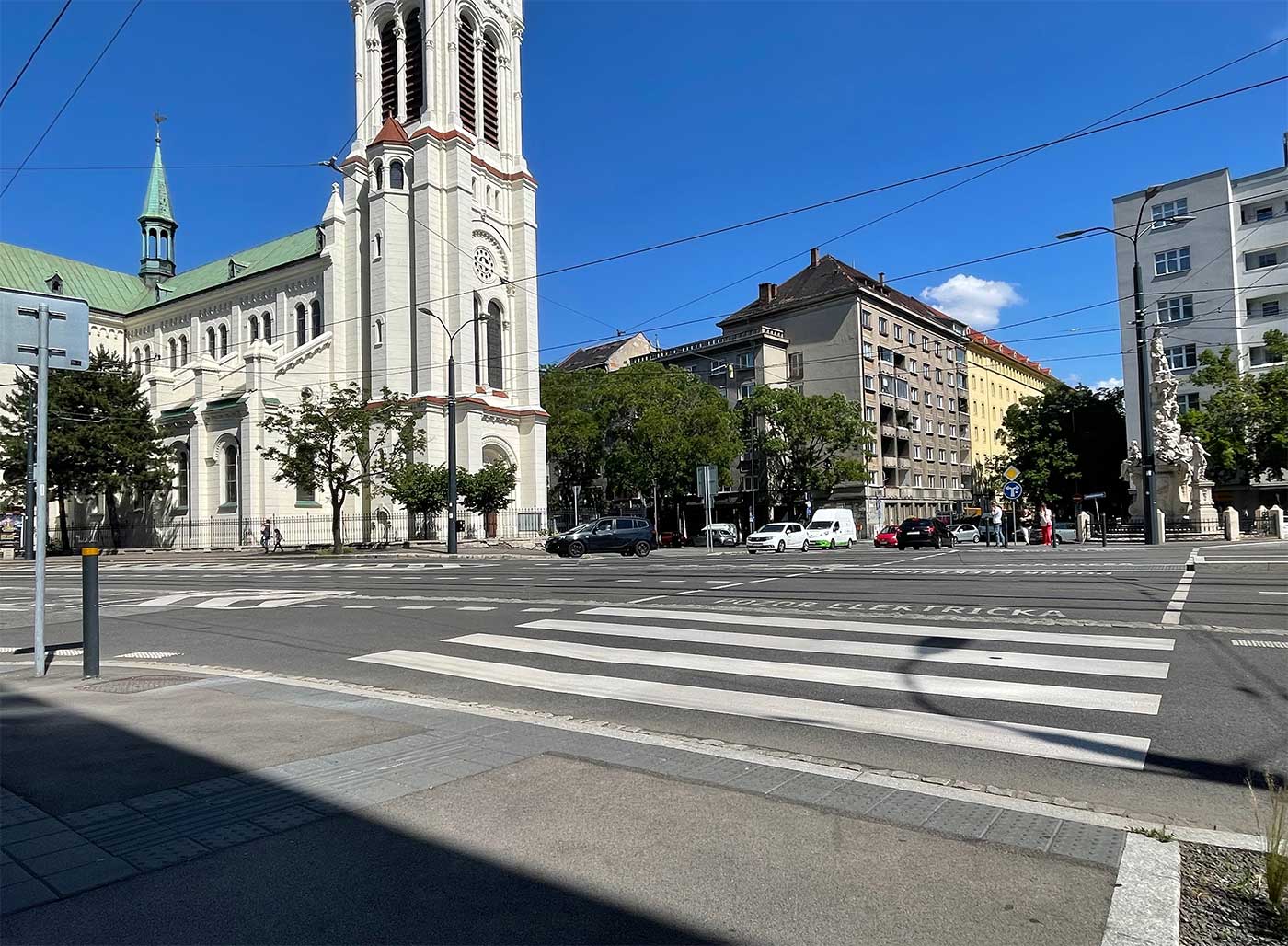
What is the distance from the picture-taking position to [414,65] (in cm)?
4916

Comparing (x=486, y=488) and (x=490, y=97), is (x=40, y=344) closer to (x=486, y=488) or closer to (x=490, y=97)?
(x=486, y=488)

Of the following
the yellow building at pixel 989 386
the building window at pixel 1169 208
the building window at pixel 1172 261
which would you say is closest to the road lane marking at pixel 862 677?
the building window at pixel 1169 208

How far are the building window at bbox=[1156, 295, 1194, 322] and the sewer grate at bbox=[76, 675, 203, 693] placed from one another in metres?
63.0

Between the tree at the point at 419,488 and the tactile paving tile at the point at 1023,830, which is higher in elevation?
the tree at the point at 419,488

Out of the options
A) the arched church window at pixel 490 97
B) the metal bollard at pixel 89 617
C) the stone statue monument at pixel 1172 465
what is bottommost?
the metal bollard at pixel 89 617

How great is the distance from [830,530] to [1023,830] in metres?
37.8

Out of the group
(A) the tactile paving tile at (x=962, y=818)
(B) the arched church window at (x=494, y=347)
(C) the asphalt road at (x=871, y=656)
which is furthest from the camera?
(B) the arched church window at (x=494, y=347)

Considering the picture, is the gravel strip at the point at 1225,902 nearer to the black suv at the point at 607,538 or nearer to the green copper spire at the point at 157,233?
the black suv at the point at 607,538

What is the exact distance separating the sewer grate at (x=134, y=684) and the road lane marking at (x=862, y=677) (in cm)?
310

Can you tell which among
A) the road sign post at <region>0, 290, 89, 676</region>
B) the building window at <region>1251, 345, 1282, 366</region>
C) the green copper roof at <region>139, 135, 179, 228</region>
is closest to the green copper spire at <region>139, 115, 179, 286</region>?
the green copper roof at <region>139, 135, 179, 228</region>

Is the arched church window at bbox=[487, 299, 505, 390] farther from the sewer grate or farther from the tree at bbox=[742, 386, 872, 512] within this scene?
the sewer grate

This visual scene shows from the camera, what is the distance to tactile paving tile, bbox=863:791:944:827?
154 inches

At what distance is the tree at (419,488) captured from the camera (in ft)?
126

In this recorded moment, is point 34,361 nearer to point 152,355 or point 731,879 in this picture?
point 731,879
